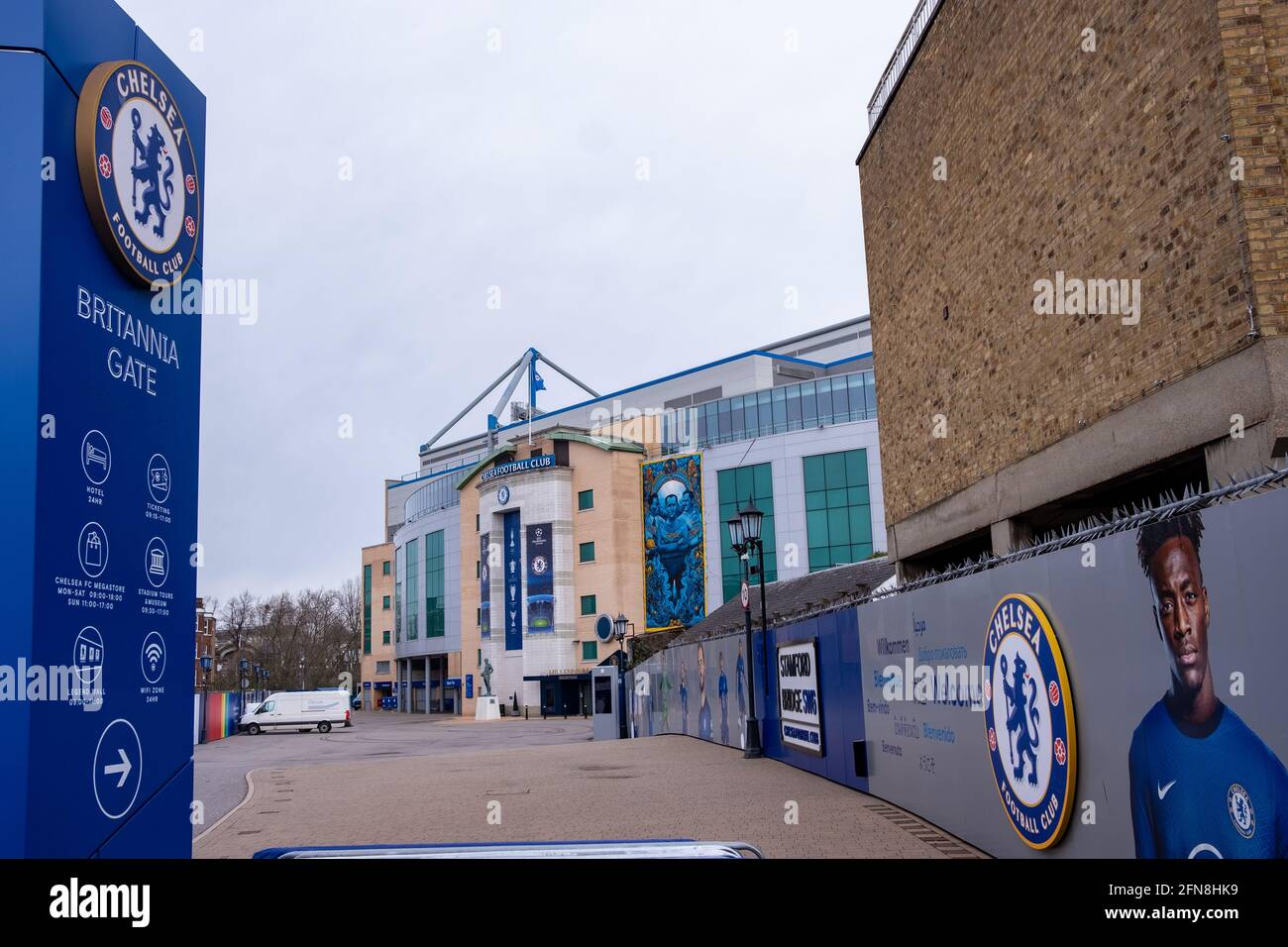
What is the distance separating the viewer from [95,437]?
468cm

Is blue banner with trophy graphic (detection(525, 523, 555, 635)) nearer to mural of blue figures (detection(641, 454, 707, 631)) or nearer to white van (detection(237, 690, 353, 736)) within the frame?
mural of blue figures (detection(641, 454, 707, 631))

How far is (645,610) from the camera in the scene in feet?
218

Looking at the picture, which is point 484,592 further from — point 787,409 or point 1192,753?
point 1192,753

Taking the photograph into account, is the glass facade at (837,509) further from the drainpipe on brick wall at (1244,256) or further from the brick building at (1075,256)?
the drainpipe on brick wall at (1244,256)

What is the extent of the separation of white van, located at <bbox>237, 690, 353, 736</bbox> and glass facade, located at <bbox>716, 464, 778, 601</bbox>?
23705mm

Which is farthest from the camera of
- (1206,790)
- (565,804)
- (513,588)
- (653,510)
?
(513,588)

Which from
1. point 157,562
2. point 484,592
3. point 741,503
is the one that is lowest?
point 157,562

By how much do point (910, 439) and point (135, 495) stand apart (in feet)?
53.9

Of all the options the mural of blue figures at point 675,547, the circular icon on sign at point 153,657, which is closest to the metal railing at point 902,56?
the circular icon on sign at point 153,657

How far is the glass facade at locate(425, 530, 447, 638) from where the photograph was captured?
280ft

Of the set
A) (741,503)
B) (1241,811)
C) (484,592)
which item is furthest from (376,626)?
(1241,811)

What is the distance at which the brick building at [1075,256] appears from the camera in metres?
9.52

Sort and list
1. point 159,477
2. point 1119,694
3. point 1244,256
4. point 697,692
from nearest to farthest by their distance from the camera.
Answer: point 159,477 → point 1119,694 → point 1244,256 → point 697,692

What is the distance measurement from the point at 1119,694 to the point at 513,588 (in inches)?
2579
